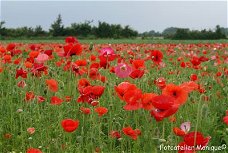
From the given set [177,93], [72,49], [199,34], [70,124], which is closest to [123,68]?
[72,49]

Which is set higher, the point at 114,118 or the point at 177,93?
the point at 177,93

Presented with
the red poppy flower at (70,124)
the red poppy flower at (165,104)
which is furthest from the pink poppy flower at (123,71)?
the red poppy flower at (165,104)

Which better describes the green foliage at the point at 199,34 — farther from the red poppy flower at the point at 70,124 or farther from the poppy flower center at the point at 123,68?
the red poppy flower at the point at 70,124

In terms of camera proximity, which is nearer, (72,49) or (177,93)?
(177,93)

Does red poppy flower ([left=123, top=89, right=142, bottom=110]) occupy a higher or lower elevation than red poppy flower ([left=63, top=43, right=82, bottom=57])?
lower

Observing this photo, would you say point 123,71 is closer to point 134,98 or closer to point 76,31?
point 134,98

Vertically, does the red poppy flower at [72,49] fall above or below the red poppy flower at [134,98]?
above

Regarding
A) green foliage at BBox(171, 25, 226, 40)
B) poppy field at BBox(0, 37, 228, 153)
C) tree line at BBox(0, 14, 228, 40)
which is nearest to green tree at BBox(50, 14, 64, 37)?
Answer: tree line at BBox(0, 14, 228, 40)

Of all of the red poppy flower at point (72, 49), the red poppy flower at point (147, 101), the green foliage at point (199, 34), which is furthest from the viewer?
the green foliage at point (199, 34)

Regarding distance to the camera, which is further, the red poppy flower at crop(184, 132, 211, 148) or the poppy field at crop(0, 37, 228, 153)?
the poppy field at crop(0, 37, 228, 153)

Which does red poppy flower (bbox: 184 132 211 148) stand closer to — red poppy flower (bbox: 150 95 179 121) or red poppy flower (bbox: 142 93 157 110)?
red poppy flower (bbox: 150 95 179 121)

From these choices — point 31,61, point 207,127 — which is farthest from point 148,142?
point 31,61

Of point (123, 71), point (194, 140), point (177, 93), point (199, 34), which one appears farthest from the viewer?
point (199, 34)

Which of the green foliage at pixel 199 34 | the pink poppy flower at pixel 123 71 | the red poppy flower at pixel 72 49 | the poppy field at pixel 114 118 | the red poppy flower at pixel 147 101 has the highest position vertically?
the red poppy flower at pixel 72 49
